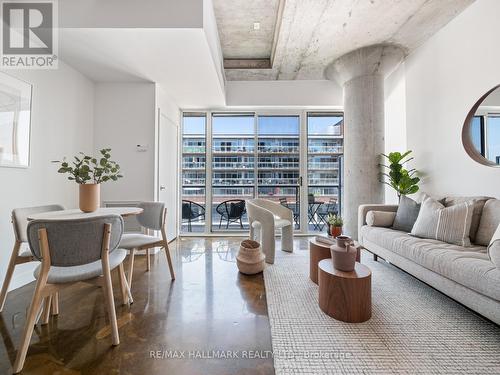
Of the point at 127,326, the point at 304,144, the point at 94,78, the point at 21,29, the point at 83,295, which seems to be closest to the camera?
the point at 127,326

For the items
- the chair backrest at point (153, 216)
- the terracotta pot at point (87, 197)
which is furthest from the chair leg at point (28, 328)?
the chair backrest at point (153, 216)

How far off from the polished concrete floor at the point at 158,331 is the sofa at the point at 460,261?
4.61ft

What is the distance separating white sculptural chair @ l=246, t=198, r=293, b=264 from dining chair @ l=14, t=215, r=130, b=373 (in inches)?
68.9

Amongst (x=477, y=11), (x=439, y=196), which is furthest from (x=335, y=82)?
(x=439, y=196)

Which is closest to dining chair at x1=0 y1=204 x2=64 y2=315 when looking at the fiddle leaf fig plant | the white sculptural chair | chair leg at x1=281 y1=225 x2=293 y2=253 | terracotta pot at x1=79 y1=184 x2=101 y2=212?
terracotta pot at x1=79 y1=184 x2=101 y2=212

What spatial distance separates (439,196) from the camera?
2.95 metres

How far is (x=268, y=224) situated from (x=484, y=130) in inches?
103

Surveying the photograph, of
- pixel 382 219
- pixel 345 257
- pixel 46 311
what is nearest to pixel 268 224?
pixel 345 257

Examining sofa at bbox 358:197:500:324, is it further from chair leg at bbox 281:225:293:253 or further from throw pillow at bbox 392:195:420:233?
chair leg at bbox 281:225:293:253

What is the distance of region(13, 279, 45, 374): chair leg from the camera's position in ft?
4.10

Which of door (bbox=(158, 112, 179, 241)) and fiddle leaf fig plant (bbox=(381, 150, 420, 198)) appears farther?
door (bbox=(158, 112, 179, 241))

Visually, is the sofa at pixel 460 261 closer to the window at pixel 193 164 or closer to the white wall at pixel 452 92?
the white wall at pixel 452 92

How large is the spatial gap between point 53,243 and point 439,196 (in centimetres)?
395

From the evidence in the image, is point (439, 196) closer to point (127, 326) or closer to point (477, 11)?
point (477, 11)
